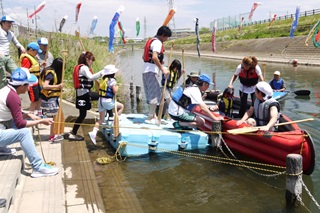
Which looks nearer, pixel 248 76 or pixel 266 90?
pixel 266 90

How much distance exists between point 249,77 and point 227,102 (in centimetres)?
78

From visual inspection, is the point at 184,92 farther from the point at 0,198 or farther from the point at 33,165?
the point at 0,198

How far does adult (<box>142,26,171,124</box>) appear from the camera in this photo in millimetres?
6153

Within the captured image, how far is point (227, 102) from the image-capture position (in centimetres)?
714

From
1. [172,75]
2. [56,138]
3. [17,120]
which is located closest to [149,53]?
[172,75]

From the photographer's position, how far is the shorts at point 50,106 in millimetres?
5822

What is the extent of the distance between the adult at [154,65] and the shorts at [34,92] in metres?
2.14

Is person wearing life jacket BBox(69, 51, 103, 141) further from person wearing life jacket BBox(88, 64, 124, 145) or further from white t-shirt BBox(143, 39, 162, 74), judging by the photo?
white t-shirt BBox(143, 39, 162, 74)

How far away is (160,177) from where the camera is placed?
5215mm

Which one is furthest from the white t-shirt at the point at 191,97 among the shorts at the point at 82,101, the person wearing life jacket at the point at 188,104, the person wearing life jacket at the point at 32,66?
the person wearing life jacket at the point at 32,66

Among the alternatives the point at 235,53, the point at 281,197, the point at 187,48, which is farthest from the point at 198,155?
the point at 187,48

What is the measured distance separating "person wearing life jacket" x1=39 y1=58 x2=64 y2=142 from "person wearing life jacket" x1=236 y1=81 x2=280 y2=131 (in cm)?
353

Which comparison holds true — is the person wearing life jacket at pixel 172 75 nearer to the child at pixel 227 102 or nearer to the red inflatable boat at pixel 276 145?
the child at pixel 227 102

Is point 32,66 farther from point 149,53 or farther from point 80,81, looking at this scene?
point 149,53
